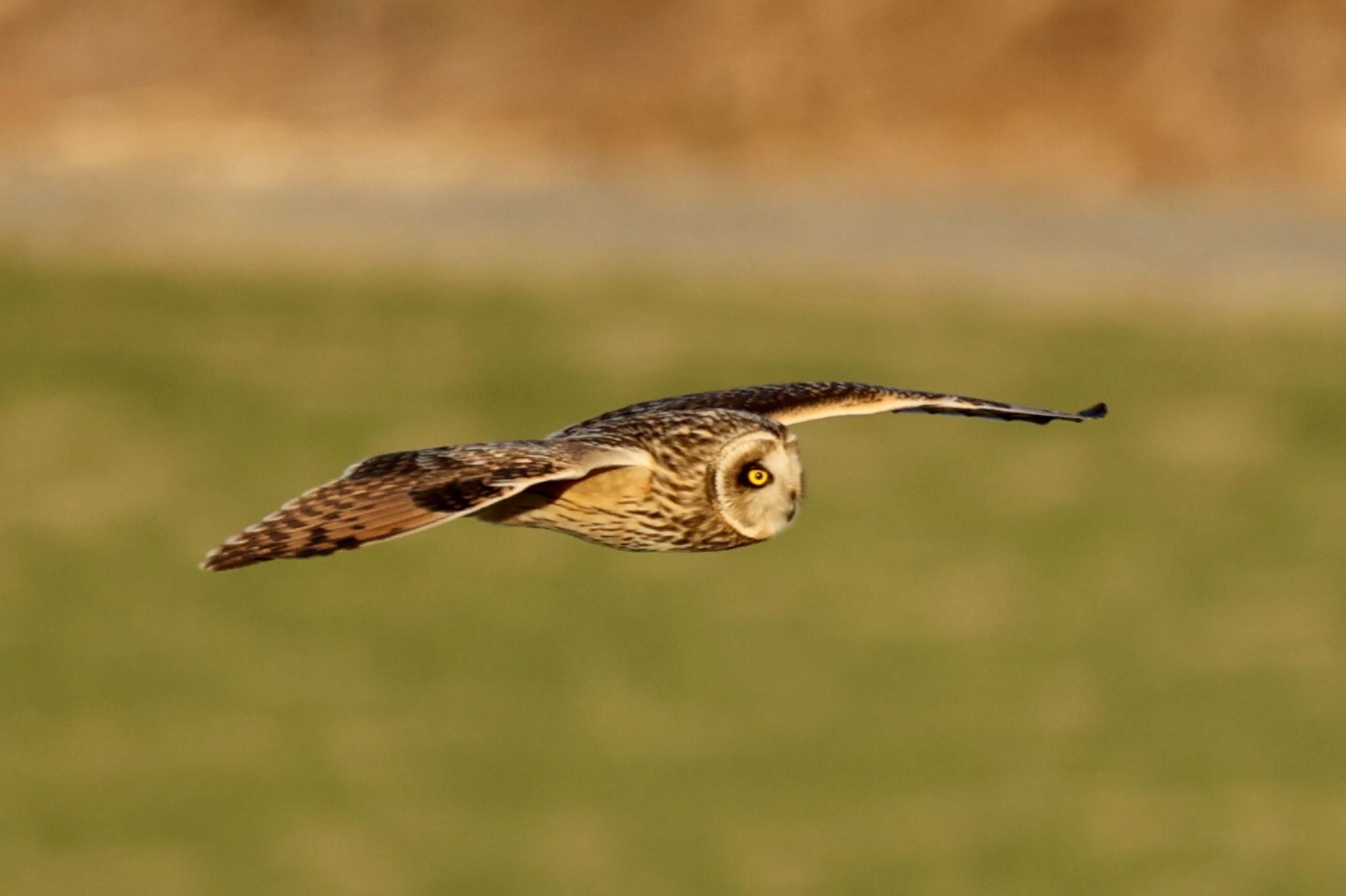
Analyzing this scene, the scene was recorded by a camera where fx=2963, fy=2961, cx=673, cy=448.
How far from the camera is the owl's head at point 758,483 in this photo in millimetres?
5398

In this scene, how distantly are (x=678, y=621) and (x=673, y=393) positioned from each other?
322 centimetres

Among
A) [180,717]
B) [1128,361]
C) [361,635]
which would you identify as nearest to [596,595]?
[361,635]

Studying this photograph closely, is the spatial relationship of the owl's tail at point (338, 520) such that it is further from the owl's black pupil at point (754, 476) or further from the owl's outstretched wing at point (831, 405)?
the owl's outstretched wing at point (831, 405)

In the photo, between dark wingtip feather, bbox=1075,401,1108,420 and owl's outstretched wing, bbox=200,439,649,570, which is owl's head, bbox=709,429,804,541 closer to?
owl's outstretched wing, bbox=200,439,649,570

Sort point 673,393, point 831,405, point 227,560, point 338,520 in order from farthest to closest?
point 673,393 → point 831,405 → point 338,520 → point 227,560

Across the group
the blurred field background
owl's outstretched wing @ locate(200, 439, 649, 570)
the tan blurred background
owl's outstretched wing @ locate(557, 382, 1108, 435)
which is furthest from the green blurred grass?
owl's outstretched wing @ locate(200, 439, 649, 570)

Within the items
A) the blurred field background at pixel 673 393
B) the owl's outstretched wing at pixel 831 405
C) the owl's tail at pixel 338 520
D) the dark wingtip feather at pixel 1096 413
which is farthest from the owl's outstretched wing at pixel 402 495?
the blurred field background at pixel 673 393

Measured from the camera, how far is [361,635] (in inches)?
1425

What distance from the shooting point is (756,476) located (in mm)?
5492

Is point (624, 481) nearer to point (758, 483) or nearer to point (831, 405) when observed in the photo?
point (758, 483)

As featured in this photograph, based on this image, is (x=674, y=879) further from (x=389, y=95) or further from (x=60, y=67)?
(x=60, y=67)

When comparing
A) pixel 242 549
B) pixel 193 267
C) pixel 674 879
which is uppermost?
pixel 193 267

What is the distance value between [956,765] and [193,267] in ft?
48.5

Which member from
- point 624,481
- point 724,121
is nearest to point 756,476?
point 624,481
